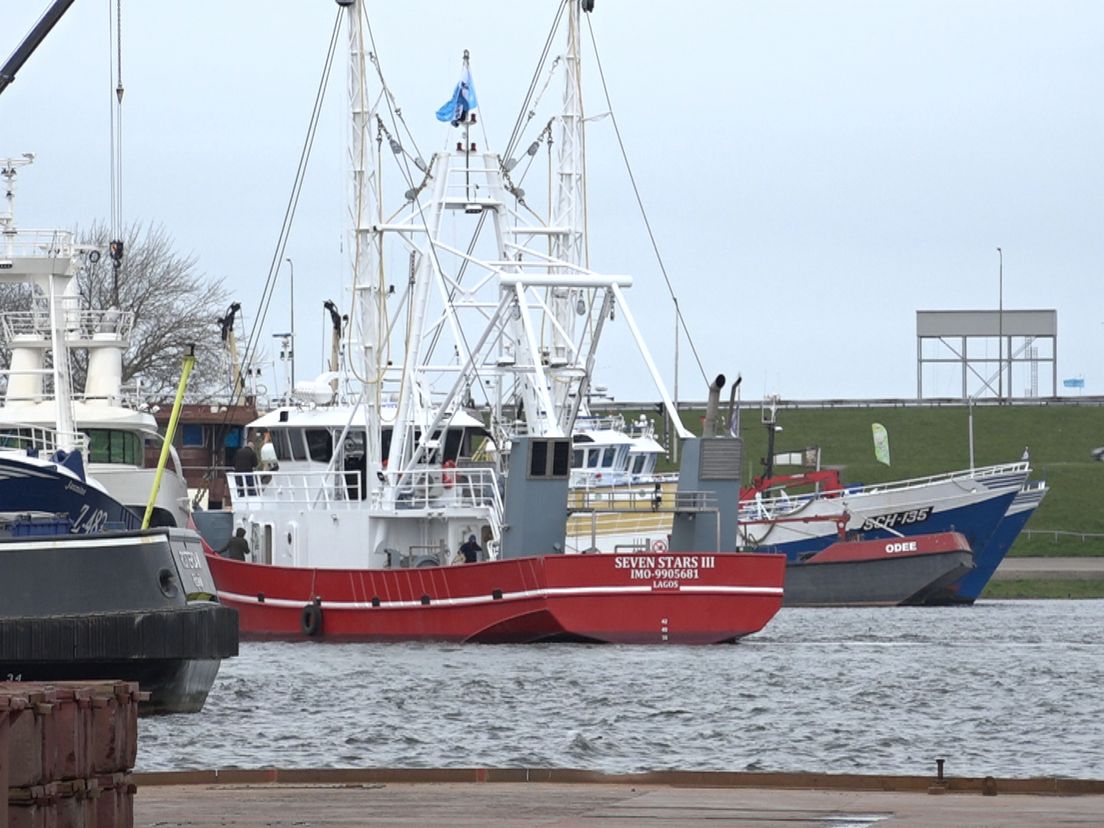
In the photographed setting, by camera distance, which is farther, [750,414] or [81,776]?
[750,414]

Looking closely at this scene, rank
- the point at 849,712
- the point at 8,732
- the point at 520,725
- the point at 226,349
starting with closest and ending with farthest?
1. the point at 8,732
2. the point at 520,725
3. the point at 849,712
4. the point at 226,349

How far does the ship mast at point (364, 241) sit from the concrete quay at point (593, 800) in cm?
2308

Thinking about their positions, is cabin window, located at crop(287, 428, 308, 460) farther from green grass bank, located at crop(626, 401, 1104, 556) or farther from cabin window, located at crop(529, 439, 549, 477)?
green grass bank, located at crop(626, 401, 1104, 556)

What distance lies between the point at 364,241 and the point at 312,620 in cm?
704

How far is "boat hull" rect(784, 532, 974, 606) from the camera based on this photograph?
5231 centimetres

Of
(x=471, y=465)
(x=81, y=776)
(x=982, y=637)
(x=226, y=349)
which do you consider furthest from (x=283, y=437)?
(x=81, y=776)

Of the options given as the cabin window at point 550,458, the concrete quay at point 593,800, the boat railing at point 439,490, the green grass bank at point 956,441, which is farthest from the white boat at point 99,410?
the green grass bank at point 956,441

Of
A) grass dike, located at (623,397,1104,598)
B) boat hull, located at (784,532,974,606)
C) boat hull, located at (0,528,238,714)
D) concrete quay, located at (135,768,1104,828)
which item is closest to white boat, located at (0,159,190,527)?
boat hull, located at (0,528,238,714)

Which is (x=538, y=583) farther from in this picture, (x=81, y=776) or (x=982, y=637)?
(x=81, y=776)

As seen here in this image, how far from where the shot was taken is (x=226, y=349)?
2463 inches

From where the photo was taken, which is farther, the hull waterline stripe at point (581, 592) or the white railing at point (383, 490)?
the white railing at point (383, 490)

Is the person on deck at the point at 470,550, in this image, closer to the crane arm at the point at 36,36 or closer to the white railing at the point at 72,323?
the white railing at the point at 72,323

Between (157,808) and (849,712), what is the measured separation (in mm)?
11894

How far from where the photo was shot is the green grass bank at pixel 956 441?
69.9 metres
